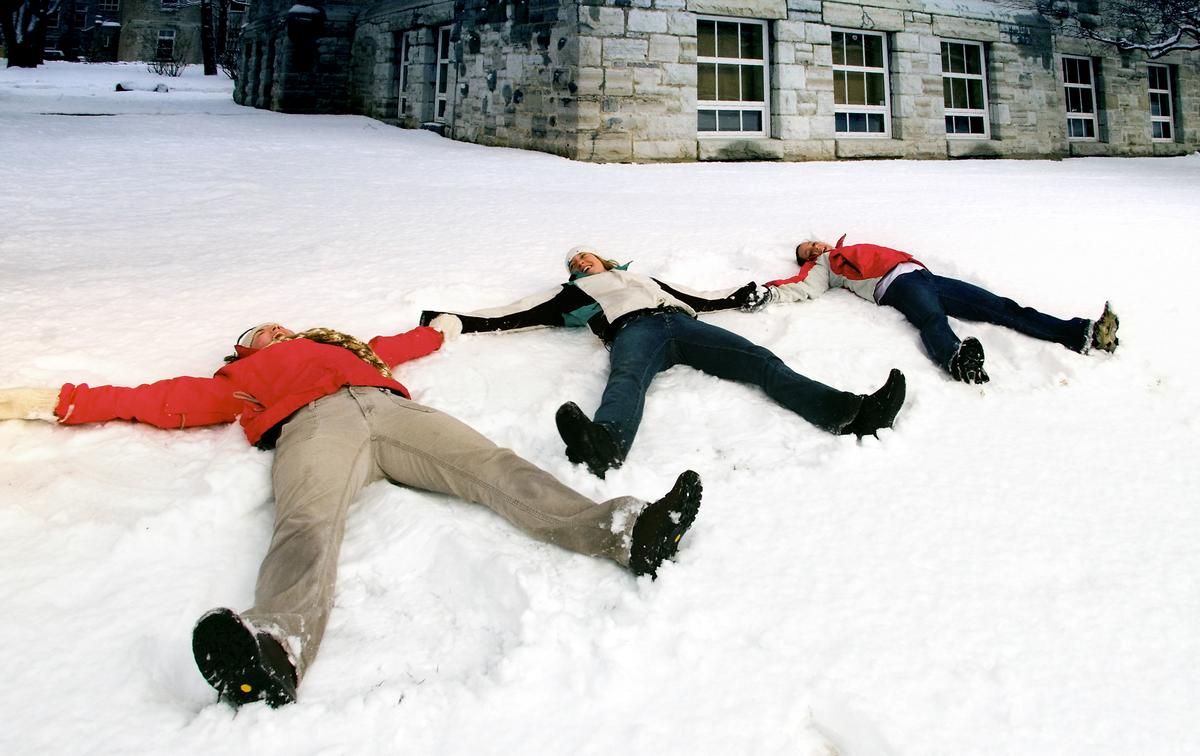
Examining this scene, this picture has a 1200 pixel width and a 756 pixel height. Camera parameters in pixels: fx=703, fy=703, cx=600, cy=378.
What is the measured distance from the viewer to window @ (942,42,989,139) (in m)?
11.7

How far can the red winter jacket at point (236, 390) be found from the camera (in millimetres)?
2592

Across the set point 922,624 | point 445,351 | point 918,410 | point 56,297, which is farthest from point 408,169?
point 922,624

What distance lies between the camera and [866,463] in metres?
2.59

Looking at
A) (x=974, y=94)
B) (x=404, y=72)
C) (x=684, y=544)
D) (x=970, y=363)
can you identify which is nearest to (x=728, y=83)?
(x=974, y=94)

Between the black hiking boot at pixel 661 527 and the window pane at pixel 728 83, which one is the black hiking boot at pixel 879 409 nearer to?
the black hiking boot at pixel 661 527

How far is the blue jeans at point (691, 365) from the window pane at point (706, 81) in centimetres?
768

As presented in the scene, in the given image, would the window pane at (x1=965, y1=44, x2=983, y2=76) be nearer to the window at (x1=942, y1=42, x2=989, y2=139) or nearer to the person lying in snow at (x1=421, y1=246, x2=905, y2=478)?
the window at (x1=942, y1=42, x2=989, y2=139)

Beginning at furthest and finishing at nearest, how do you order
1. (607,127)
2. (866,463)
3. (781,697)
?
(607,127) < (866,463) < (781,697)

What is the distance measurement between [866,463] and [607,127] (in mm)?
7895

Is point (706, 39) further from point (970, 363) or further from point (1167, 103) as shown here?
point (1167, 103)

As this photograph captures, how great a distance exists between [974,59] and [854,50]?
8.49 ft

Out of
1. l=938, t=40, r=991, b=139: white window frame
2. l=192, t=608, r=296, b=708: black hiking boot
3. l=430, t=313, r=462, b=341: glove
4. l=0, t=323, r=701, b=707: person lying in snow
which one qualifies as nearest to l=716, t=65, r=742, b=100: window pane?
l=938, t=40, r=991, b=139: white window frame

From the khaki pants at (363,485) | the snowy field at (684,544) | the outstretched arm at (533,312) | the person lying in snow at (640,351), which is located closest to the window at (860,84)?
the snowy field at (684,544)

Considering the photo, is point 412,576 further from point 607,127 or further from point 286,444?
point 607,127
